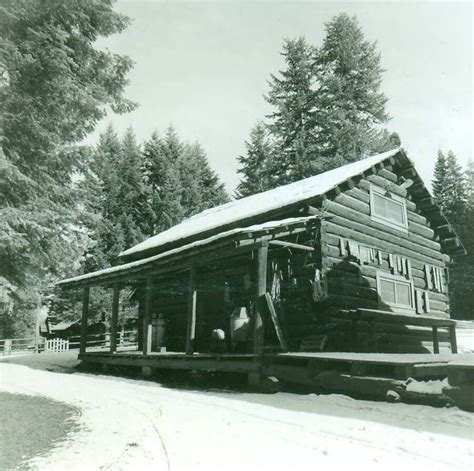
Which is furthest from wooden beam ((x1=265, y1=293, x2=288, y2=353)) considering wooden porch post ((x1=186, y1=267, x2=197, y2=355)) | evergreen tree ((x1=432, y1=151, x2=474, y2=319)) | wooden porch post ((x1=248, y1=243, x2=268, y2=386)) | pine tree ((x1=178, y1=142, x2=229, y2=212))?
evergreen tree ((x1=432, y1=151, x2=474, y2=319))

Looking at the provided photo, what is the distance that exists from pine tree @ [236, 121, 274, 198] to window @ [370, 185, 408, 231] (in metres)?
23.5

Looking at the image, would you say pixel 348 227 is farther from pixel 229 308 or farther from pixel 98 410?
pixel 98 410

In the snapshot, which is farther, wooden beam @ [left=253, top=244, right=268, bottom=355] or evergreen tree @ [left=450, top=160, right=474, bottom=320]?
evergreen tree @ [left=450, top=160, right=474, bottom=320]

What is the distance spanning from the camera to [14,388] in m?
11.5

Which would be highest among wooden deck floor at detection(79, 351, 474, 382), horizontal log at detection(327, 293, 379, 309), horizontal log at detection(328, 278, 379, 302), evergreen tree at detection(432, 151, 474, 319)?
evergreen tree at detection(432, 151, 474, 319)

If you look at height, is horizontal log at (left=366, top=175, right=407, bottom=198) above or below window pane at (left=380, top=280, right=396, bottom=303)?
above

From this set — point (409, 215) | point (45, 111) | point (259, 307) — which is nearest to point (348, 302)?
point (259, 307)

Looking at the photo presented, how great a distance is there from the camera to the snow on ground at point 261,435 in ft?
15.8

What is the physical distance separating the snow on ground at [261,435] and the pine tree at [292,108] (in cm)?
2955

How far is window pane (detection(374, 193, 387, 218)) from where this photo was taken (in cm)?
1565

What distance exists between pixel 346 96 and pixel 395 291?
24.0 m

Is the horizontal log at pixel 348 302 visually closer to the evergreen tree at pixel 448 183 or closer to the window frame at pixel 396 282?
the window frame at pixel 396 282

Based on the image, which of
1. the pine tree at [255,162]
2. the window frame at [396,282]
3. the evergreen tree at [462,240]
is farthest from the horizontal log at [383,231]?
the evergreen tree at [462,240]

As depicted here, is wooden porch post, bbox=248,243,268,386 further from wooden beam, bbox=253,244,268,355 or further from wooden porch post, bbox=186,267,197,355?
wooden porch post, bbox=186,267,197,355
